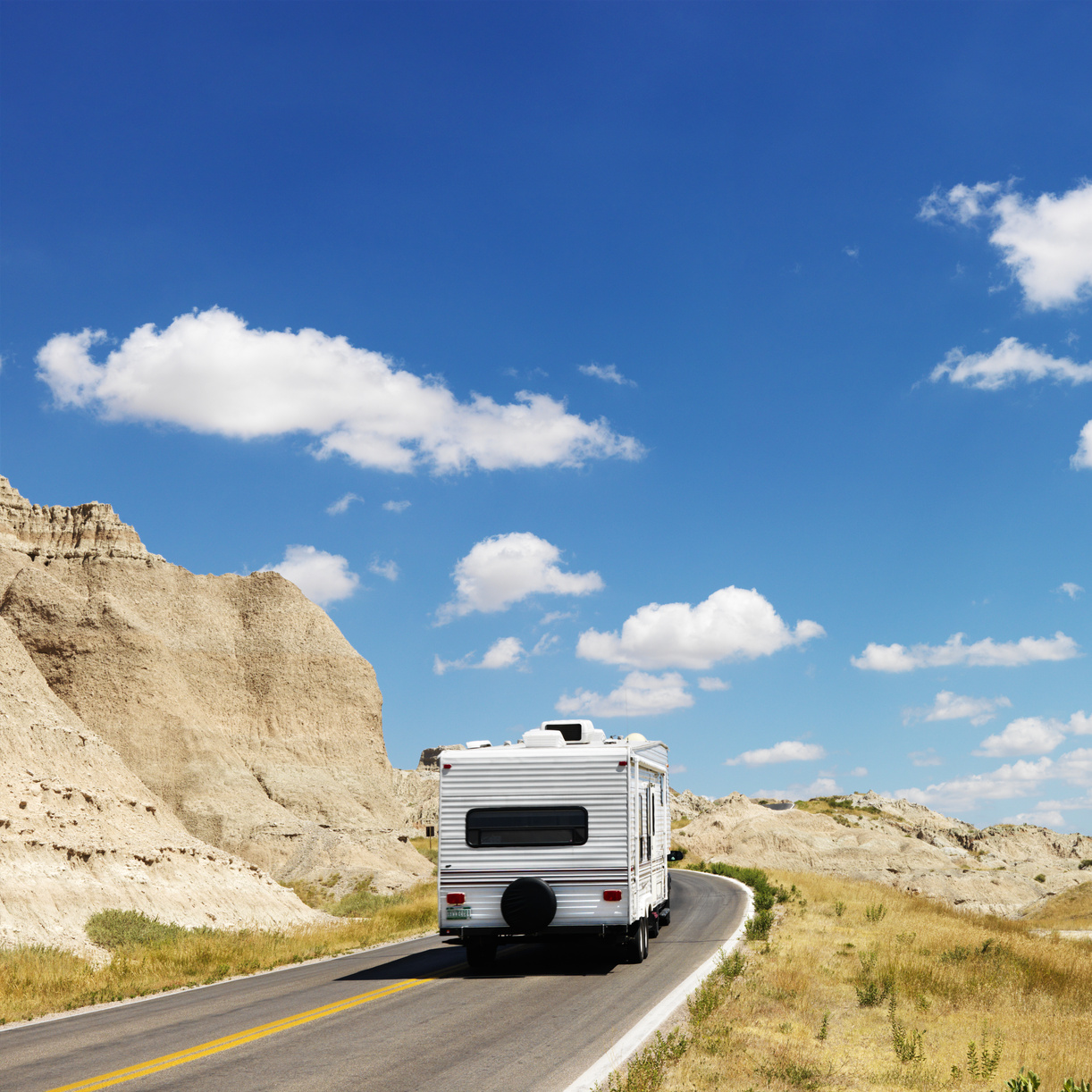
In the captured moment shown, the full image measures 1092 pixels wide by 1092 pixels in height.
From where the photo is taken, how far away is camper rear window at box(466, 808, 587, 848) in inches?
635

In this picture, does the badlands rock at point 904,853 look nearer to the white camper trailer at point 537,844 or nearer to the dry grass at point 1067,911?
the dry grass at point 1067,911

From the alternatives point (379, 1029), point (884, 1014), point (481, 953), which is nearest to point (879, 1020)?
point (884, 1014)

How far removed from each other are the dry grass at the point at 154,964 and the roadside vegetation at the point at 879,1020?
29.4ft

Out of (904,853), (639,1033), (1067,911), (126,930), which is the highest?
(639,1033)

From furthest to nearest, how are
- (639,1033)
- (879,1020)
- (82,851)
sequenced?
(82,851) → (879,1020) → (639,1033)

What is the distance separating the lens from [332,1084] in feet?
30.1

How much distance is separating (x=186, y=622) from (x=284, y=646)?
7.02 m

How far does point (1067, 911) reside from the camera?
56.3 metres

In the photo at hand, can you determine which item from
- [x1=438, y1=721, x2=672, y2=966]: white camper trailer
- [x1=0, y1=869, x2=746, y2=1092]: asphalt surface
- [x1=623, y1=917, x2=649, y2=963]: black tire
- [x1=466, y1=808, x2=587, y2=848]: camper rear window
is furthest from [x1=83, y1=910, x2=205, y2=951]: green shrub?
[x1=623, y1=917, x2=649, y2=963]: black tire

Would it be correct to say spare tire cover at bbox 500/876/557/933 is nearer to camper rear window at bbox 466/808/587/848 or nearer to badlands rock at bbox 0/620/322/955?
camper rear window at bbox 466/808/587/848

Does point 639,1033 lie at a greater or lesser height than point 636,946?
greater

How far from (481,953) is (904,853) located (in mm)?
80117

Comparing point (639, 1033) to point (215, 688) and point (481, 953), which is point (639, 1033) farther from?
point (215, 688)

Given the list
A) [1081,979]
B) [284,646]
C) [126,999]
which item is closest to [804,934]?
[1081,979]
